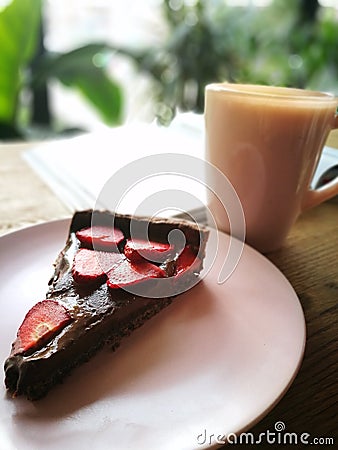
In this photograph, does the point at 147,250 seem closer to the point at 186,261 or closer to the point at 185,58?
the point at 186,261

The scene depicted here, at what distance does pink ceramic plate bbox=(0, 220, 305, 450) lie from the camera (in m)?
0.37

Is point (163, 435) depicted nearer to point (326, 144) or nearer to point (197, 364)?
point (197, 364)

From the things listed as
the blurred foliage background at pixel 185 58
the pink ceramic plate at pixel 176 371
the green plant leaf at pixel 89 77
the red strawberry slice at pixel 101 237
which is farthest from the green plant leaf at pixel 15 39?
the pink ceramic plate at pixel 176 371

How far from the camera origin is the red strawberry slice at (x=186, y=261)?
578 mm

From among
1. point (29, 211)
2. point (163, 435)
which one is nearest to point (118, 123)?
point (29, 211)

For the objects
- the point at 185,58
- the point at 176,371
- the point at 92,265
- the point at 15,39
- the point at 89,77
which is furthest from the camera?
the point at 185,58

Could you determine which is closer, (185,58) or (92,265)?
(92,265)

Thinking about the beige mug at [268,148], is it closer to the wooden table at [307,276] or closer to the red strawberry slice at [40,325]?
the wooden table at [307,276]

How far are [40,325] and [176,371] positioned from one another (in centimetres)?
15

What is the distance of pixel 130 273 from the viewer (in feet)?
1.76

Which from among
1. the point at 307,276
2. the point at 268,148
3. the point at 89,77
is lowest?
the point at 89,77

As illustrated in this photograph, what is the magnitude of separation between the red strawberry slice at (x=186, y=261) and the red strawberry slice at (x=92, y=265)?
0.08 m

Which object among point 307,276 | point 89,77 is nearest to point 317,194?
point 307,276

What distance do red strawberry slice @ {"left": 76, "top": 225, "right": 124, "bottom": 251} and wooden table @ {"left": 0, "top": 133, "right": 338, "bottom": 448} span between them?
21 centimetres
